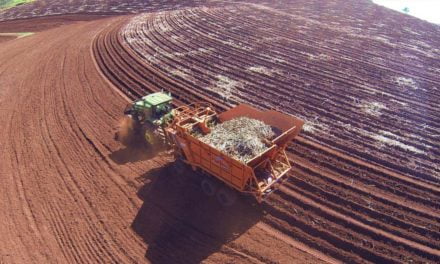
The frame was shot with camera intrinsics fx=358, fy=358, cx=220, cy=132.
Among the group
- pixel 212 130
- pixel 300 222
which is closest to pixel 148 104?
pixel 212 130

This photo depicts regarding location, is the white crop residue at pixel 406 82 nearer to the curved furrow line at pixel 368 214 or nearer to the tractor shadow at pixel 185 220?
the curved furrow line at pixel 368 214

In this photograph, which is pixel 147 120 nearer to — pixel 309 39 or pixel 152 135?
pixel 152 135

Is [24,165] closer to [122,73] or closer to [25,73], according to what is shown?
[122,73]

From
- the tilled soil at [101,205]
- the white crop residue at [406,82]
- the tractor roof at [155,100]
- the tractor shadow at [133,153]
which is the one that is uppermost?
the tractor roof at [155,100]

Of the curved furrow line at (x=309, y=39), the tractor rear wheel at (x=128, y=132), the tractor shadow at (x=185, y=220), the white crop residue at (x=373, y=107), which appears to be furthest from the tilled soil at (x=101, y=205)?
the curved furrow line at (x=309, y=39)

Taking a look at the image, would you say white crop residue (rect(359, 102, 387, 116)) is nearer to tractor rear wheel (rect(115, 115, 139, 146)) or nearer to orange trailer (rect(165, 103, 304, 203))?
orange trailer (rect(165, 103, 304, 203))

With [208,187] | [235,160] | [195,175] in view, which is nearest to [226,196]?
[208,187]
